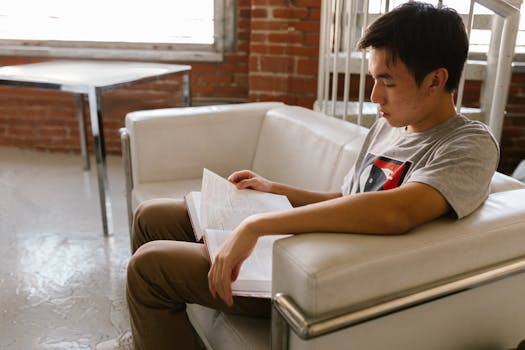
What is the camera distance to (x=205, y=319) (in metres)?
1.28

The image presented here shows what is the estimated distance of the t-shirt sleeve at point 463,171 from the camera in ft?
3.28

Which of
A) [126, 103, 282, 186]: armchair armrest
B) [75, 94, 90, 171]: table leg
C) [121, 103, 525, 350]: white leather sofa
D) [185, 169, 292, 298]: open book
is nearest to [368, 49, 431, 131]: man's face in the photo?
[121, 103, 525, 350]: white leather sofa

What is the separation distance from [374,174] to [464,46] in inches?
13.8

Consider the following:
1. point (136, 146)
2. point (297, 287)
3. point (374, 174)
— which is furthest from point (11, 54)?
point (297, 287)

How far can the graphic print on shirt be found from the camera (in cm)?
116

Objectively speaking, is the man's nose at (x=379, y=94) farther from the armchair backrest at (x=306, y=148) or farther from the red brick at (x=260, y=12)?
the red brick at (x=260, y=12)

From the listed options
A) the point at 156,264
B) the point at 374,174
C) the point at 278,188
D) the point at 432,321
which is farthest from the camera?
the point at 278,188

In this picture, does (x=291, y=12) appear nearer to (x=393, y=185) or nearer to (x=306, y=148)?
(x=306, y=148)

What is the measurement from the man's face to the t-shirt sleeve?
0.35ft

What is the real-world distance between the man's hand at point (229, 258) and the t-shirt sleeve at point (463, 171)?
0.34 meters

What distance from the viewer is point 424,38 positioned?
3.49 feet

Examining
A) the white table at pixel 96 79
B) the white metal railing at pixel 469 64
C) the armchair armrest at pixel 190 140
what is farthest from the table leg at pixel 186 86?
the armchair armrest at pixel 190 140

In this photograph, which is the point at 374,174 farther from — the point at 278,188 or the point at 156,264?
the point at 156,264

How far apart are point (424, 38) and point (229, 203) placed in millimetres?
630
